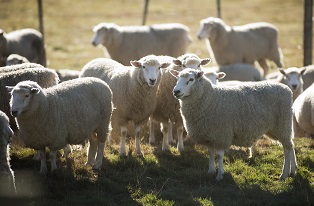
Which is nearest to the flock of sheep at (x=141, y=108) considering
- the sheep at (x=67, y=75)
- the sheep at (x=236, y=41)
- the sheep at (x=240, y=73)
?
the sheep at (x=67, y=75)

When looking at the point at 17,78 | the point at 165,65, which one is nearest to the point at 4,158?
the point at 17,78

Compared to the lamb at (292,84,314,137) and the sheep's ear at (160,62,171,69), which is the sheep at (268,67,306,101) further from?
the sheep's ear at (160,62,171,69)

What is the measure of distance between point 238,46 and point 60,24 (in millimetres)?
14495

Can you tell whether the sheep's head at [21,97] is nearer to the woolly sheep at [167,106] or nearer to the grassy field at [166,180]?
the grassy field at [166,180]

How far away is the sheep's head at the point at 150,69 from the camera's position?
8359 mm

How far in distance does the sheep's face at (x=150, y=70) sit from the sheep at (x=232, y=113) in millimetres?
636

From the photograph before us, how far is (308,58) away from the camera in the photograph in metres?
13.7

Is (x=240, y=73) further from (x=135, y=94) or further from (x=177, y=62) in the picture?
(x=135, y=94)

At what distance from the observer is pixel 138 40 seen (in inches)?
577

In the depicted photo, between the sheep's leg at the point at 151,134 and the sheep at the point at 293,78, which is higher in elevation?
the sheep at the point at 293,78

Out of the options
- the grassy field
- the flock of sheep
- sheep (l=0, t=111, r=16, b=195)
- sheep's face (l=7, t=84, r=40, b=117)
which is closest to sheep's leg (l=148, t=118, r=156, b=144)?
the flock of sheep

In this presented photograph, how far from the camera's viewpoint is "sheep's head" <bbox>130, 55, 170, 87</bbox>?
8.36 m

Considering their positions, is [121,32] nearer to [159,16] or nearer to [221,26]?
[221,26]

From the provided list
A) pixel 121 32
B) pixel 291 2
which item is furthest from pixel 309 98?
pixel 291 2
